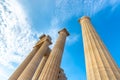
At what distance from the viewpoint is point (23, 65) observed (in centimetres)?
2677

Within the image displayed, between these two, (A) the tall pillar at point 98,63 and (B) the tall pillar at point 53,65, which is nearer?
(A) the tall pillar at point 98,63

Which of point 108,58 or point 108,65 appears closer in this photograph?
point 108,65

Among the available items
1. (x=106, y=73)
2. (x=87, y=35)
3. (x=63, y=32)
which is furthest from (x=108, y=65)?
(x=63, y=32)

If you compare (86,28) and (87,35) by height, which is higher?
(86,28)

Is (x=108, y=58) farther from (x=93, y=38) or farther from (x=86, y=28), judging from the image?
(x=86, y=28)

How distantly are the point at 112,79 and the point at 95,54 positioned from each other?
258cm

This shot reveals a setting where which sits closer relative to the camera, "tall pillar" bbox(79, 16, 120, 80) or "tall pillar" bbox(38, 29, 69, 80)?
"tall pillar" bbox(79, 16, 120, 80)

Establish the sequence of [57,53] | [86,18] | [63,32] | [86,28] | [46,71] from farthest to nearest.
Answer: [63,32]
[57,53]
[46,71]
[86,18]
[86,28]

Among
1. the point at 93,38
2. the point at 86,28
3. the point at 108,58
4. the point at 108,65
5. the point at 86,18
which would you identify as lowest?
the point at 108,65

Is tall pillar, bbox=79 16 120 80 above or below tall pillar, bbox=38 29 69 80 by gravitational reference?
below

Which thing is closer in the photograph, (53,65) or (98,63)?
(98,63)

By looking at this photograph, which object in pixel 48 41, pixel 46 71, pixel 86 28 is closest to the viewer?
pixel 86 28

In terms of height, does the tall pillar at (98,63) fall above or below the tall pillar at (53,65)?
below

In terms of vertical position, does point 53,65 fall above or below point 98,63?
above
